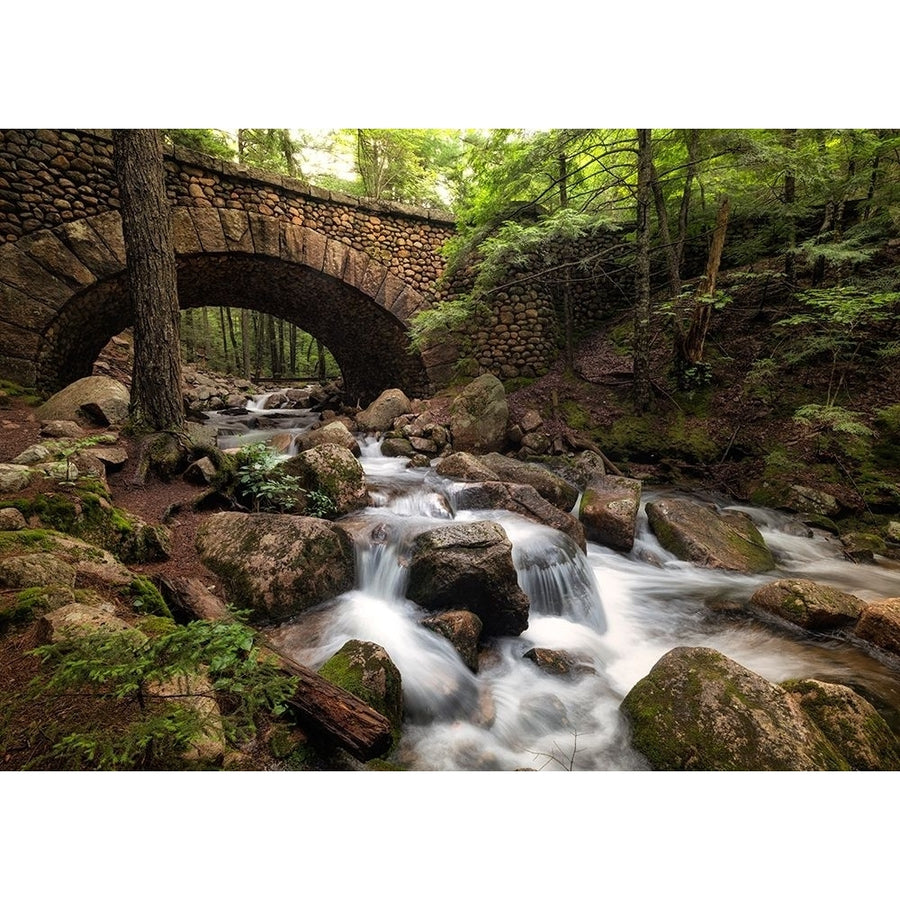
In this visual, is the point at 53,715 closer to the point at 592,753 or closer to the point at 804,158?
the point at 592,753

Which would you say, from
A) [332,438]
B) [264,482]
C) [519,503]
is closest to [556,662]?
[519,503]

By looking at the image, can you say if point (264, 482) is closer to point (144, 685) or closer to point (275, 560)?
point (275, 560)

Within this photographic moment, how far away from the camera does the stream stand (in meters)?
2.13

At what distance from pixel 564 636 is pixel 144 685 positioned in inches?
104

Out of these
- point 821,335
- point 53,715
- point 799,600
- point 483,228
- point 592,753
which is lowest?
point 592,753

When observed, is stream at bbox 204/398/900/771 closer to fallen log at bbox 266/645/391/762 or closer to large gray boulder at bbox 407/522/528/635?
large gray boulder at bbox 407/522/528/635

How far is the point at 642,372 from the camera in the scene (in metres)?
6.27

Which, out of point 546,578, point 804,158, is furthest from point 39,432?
point 804,158

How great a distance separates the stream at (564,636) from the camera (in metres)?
2.13

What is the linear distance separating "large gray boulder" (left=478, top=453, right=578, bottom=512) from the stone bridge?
3.41 m

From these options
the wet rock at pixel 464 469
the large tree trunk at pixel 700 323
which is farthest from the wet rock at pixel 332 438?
the large tree trunk at pixel 700 323

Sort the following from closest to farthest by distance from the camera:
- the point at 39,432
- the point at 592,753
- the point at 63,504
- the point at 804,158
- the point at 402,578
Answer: the point at 592,753, the point at 63,504, the point at 402,578, the point at 39,432, the point at 804,158

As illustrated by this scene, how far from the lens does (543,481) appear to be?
4.98m

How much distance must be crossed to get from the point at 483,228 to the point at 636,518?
4.81m
